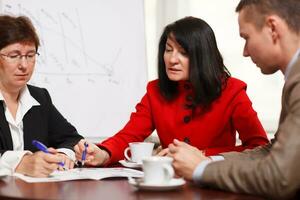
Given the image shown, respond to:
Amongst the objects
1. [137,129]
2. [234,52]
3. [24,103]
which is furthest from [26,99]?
[234,52]

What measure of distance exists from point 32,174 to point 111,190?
1.21 ft

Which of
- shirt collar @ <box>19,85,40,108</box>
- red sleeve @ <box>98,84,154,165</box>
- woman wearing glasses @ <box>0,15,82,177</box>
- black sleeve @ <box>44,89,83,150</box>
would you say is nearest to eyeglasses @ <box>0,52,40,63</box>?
woman wearing glasses @ <box>0,15,82,177</box>

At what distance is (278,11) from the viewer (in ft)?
4.78

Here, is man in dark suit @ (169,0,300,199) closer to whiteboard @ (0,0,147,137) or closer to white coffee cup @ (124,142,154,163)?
white coffee cup @ (124,142,154,163)

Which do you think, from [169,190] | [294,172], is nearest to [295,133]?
[294,172]

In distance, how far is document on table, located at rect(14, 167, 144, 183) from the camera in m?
1.54

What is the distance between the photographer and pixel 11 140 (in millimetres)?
2135

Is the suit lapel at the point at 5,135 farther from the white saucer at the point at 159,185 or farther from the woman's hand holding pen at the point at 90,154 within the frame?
the white saucer at the point at 159,185

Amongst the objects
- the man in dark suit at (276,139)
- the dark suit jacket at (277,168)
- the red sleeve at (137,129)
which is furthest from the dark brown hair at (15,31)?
the dark suit jacket at (277,168)

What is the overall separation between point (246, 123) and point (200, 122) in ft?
0.63

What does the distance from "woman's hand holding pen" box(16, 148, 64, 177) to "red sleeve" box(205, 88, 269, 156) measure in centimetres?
64

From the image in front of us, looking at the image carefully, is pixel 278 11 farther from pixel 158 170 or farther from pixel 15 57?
pixel 15 57

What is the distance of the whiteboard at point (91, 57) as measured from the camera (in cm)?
288

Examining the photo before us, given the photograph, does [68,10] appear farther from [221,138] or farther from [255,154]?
[255,154]
